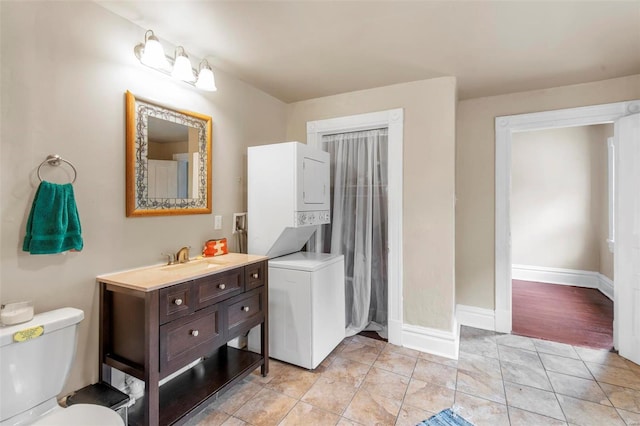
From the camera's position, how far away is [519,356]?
260 cm

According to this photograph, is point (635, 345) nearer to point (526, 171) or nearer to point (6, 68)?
point (526, 171)

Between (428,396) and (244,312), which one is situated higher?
(244,312)

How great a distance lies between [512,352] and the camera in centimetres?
268

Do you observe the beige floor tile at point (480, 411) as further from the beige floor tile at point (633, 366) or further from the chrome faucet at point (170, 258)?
the chrome faucet at point (170, 258)

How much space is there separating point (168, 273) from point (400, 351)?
2.08 meters

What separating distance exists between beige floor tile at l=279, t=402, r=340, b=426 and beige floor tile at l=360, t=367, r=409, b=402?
391 millimetres

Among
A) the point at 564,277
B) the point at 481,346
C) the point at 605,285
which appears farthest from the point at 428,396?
the point at 564,277

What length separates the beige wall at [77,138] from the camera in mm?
1395

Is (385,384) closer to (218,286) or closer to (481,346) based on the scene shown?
(481,346)

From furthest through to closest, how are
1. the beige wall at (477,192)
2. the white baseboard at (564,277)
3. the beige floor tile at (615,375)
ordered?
the white baseboard at (564,277)
the beige wall at (477,192)
the beige floor tile at (615,375)

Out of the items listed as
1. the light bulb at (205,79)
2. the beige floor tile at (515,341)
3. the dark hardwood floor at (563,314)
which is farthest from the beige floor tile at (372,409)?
the light bulb at (205,79)

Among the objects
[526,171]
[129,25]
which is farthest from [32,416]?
[526,171]

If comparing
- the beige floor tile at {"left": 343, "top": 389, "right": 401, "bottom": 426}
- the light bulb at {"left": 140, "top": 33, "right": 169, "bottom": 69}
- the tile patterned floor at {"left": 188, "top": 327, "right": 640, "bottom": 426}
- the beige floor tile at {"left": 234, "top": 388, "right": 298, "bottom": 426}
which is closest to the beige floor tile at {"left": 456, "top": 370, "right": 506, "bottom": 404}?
the tile patterned floor at {"left": 188, "top": 327, "right": 640, "bottom": 426}

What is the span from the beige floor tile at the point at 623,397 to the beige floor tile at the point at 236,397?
242cm
